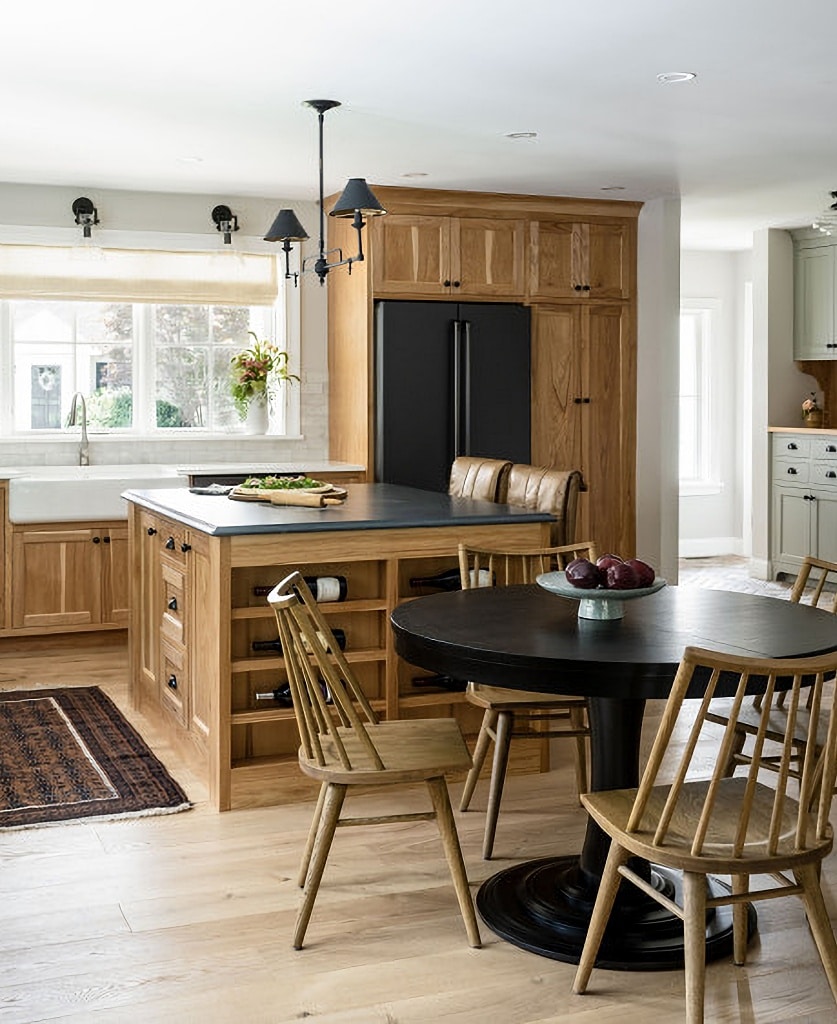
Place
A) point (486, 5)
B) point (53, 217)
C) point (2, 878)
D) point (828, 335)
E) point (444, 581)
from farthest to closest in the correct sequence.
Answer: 1. point (828, 335)
2. point (53, 217)
3. point (444, 581)
4. point (486, 5)
5. point (2, 878)

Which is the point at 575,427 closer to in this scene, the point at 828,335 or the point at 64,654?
the point at 828,335

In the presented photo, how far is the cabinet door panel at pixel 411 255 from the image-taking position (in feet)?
22.1

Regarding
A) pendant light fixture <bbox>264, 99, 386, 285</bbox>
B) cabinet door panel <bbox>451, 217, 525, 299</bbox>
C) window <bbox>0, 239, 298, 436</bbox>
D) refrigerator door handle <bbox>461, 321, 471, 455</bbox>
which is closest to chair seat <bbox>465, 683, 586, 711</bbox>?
pendant light fixture <bbox>264, 99, 386, 285</bbox>

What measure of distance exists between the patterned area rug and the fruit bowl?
4.99 ft

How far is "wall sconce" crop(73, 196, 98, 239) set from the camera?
678 cm

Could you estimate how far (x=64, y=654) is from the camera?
6.33 metres

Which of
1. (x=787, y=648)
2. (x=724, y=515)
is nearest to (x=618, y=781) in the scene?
(x=787, y=648)

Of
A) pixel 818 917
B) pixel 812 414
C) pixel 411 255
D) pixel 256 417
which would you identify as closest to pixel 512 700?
pixel 818 917

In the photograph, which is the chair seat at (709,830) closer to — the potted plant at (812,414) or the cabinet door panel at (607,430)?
the cabinet door panel at (607,430)

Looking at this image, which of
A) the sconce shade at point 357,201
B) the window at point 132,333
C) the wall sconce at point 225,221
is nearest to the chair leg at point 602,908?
the sconce shade at point 357,201

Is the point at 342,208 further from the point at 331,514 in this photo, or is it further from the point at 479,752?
the point at 479,752

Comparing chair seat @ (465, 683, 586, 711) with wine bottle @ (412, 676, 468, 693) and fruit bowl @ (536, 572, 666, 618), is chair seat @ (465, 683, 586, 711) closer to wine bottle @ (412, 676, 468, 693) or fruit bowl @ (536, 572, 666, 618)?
fruit bowl @ (536, 572, 666, 618)

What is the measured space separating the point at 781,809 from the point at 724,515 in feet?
26.2

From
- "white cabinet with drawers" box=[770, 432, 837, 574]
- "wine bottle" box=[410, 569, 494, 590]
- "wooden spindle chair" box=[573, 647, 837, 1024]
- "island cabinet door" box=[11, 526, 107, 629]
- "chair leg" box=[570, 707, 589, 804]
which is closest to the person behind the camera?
"wooden spindle chair" box=[573, 647, 837, 1024]
